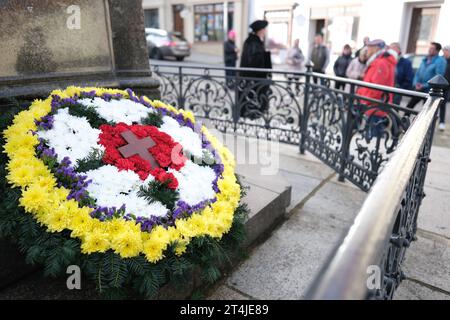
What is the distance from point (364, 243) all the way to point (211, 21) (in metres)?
26.8

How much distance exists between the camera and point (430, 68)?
754 centimetres

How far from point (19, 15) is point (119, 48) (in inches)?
34.9

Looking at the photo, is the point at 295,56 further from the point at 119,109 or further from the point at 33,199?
the point at 33,199

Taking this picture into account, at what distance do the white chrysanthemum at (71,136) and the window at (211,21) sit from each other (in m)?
23.4

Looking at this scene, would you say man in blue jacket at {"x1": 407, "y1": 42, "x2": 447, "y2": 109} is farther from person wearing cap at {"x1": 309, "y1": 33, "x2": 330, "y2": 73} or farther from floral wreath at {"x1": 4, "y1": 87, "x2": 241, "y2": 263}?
floral wreath at {"x1": 4, "y1": 87, "x2": 241, "y2": 263}

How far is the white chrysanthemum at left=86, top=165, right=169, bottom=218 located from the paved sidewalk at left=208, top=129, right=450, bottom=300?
0.74 meters

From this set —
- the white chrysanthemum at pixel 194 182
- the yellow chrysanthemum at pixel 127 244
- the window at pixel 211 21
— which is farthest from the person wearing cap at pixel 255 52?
the window at pixel 211 21

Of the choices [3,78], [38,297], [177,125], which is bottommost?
[38,297]

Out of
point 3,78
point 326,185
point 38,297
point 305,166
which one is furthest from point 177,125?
point 305,166

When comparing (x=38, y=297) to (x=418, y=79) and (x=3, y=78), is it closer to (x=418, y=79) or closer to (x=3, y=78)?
(x=3, y=78)

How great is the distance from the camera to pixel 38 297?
193cm

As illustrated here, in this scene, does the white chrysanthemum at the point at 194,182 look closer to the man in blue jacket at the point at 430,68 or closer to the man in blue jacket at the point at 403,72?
the man in blue jacket at the point at 430,68

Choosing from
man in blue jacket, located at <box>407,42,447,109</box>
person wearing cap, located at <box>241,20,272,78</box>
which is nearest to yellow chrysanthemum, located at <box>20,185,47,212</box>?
person wearing cap, located at <box>241,20,272,78</box>

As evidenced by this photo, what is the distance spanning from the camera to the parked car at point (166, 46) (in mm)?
20969
